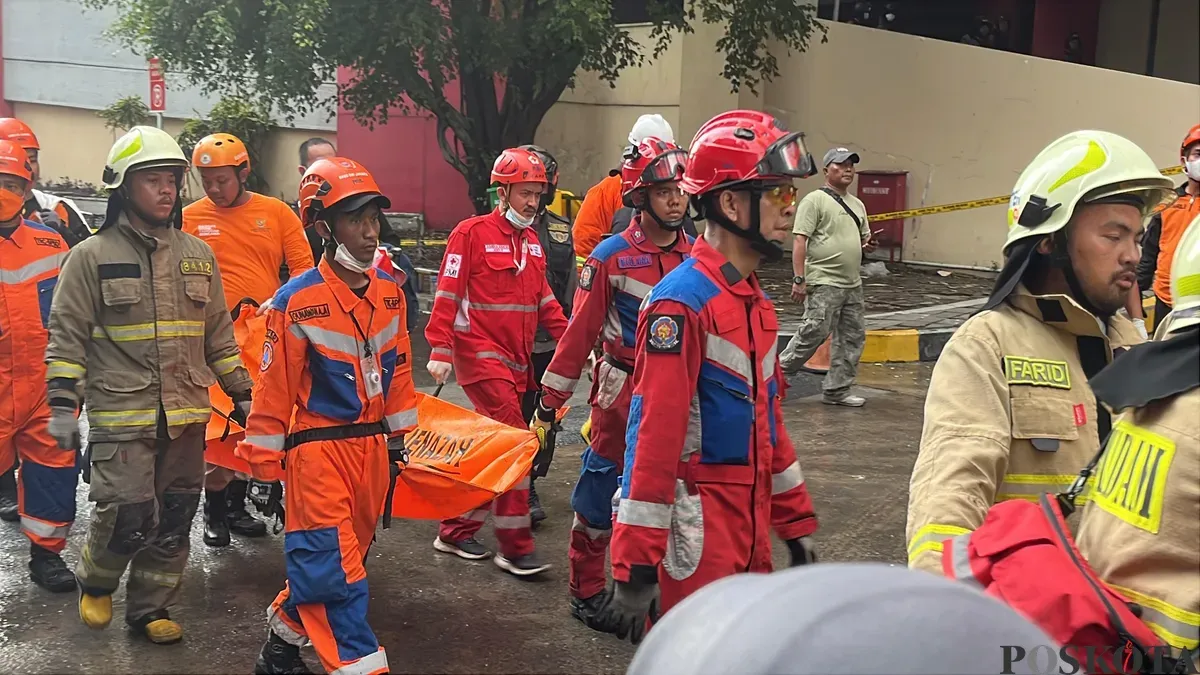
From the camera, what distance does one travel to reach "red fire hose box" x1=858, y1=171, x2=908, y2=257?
17188 mm

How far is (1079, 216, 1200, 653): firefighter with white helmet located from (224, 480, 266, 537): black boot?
5222mm

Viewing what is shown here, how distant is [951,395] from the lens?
8.43 feet

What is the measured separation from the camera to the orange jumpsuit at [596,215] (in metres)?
8.06

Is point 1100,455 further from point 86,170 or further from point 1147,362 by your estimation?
point 86,170

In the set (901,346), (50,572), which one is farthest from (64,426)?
(901,346)

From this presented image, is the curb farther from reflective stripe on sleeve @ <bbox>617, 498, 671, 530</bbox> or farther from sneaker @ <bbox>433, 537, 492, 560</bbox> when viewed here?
reflective stripe on sleeve @ <bbox>617, 498, 671, 530</bbox>

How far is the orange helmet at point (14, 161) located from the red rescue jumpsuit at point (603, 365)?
298 cm

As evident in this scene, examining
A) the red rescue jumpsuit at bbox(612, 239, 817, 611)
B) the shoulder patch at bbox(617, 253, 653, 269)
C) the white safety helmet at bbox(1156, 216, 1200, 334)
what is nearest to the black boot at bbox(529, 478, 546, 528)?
the shoulder patch at bbox(617, 253, 653, 269)

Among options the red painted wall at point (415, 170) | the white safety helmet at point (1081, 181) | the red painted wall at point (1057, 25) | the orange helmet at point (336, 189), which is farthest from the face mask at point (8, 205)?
the red painted wall at point (1057, 25)

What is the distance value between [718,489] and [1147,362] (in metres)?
1.59

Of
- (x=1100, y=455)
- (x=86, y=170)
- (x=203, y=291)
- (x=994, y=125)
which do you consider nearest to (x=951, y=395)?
(x=1100, y=455)

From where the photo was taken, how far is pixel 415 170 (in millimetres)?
19422

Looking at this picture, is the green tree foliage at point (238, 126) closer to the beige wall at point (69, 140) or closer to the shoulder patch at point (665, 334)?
the beige wall at point (69, 140)

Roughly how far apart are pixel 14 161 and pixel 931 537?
531cm
